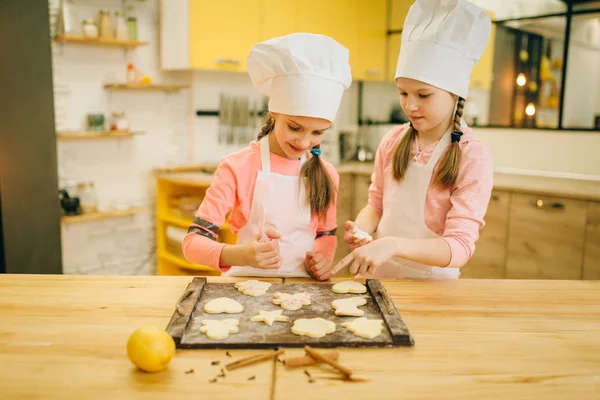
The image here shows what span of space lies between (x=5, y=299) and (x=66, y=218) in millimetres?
1942

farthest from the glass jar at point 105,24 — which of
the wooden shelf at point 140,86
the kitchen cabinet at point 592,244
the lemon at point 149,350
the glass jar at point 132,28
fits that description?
the kitchen cabinet at point 592,244

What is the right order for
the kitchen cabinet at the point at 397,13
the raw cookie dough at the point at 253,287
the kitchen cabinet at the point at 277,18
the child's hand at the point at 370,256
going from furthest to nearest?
the kitchen cabinet at the point at 397,13, the kitchen cabinet at the point at 277,18, the child's hand at the point at 370,256, the raw cookie dough at the point at 253,287

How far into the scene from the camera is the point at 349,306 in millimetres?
1130

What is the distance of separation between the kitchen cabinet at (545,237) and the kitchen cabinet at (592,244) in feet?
0.08

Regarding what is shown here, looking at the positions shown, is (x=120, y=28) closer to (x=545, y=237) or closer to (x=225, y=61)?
(x=225, y=61)

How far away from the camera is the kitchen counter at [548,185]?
112 inches

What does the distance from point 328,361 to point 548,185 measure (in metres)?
2.65

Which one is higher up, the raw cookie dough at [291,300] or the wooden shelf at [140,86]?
the wooden shelf at [140,86]

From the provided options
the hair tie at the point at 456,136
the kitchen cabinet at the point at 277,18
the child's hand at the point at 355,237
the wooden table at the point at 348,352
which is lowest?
the wooden table at the point at 348,352

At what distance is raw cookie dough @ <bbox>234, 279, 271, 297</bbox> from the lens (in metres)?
1.21

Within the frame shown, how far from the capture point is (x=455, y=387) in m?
0.85

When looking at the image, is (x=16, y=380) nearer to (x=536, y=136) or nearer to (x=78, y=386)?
(x=78, y=386)

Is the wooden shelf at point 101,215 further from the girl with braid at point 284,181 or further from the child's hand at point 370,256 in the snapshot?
the child's hand at point 370,256

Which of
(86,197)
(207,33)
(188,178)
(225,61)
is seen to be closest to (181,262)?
(188,178)
